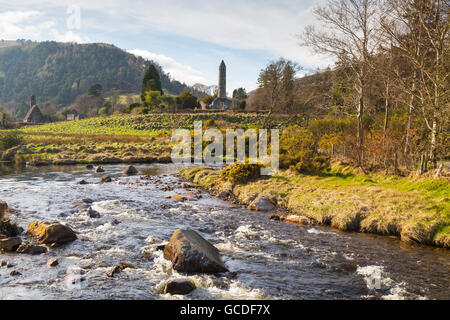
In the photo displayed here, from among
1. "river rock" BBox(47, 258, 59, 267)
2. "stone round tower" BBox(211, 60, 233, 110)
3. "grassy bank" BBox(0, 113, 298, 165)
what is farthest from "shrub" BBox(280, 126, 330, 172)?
"stone round tower" BBox(211, 60, 233, 110)

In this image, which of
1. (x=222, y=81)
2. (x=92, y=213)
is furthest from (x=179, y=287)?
(x=222, y=81)

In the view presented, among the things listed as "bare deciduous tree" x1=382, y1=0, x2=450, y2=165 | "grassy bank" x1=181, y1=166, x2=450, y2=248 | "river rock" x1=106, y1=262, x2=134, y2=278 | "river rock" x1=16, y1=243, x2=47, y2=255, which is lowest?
"river rock" x1=106, y1=262, x2=134, y2=278

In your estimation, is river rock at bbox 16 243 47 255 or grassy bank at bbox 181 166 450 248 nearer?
river rock at bbox 16 243 47 255

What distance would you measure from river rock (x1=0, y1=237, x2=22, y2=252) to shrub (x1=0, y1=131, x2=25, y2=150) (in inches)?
1410

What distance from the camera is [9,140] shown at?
4031cm

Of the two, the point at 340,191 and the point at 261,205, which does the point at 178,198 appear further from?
the point at 340,191

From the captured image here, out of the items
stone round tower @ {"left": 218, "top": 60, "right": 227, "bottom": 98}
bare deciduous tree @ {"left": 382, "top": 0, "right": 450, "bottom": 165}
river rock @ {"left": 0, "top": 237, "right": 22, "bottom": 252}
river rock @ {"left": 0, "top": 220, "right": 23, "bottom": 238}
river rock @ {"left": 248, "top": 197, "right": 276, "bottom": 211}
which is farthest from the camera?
stone round tower @ {"left": 218, "top": 60, "right": 227, "bottom": 98}

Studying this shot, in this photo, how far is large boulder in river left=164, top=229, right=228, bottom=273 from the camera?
8586 millimetres

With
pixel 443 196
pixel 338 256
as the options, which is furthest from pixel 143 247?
pixel 443 196

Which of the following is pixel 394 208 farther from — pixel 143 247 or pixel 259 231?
pixel 143 247

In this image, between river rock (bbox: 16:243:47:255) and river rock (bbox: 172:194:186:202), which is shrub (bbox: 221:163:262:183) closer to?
river rock (bbox: 172:194:186:202)

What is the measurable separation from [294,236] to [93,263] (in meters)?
6.82

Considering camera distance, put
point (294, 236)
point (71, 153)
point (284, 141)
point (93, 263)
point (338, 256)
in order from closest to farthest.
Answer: point (93, 263) → point (338, 256) → point (294, 236) → point (284, 141) → point (71, 153)
